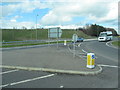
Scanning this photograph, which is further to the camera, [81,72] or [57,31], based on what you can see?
[57,31]

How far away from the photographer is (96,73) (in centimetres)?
630

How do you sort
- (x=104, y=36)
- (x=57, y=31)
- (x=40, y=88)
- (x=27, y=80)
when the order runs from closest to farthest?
(x=40, y=88), (x=27, y=80), (x=57, y=31), (x=104, y=36)

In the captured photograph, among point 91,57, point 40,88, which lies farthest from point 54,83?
point 91,57

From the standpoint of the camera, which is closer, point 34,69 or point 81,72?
point 81,72

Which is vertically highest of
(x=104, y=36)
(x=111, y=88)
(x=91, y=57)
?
(x=104, y=36)

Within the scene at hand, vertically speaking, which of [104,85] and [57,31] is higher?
[57,31]

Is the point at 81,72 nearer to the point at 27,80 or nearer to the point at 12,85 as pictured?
the point at 27,80

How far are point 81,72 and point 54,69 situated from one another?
152cm

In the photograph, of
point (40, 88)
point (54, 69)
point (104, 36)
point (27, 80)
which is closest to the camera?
point (40, 88)

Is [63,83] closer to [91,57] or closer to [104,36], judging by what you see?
[91,57]

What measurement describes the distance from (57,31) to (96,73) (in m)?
11.4

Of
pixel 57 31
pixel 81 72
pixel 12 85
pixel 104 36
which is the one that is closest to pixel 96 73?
pixel 81 72

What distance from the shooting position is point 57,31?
17.0m

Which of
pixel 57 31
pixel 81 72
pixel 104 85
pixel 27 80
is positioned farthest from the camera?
pixel 57 31
